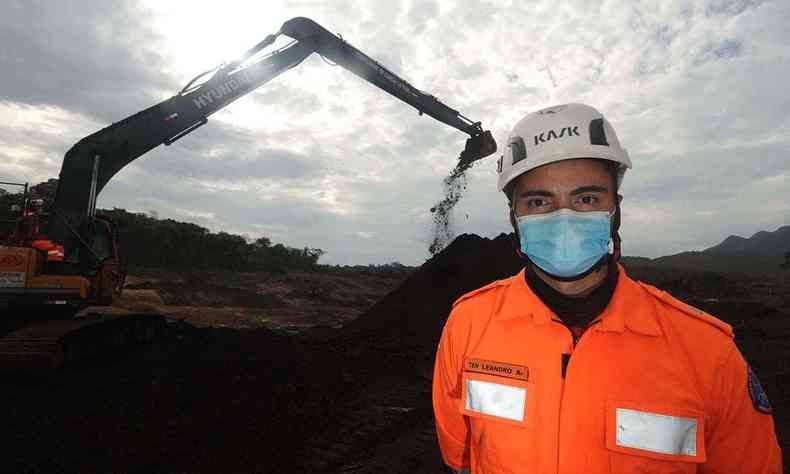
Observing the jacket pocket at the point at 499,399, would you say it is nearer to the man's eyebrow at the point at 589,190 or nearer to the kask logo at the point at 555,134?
the man's eyebrow at the point at 589,190

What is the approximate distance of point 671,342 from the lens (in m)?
1.80

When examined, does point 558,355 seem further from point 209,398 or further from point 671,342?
point 209,398

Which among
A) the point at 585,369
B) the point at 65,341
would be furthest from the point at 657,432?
the point at 65,341

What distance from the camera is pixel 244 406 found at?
7047 mm

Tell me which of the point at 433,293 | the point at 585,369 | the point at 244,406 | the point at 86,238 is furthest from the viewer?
the point at 433,293

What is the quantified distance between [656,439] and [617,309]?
49 centimetres

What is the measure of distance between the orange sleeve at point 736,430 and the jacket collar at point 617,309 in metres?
0.28

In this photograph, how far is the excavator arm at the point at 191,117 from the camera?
933 centimetres

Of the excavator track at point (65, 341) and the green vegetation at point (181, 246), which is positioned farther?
the green vegetation at point (181, 246)

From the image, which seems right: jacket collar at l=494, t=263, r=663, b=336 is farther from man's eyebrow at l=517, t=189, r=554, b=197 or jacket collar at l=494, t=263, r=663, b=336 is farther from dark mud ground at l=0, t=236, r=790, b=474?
dark mud ground at l=0, t=236, r=790, b=474

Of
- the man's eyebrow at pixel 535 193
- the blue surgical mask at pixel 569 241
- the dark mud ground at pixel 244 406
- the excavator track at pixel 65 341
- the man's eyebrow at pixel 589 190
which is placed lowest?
the dark mud ground at pixel 244 406

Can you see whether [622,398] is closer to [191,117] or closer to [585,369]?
[585,369]

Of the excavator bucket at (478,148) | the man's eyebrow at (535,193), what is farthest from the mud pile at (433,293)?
the man's eyebrow at (535,193)

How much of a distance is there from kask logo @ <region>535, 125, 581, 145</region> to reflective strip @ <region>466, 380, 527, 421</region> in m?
1.27
